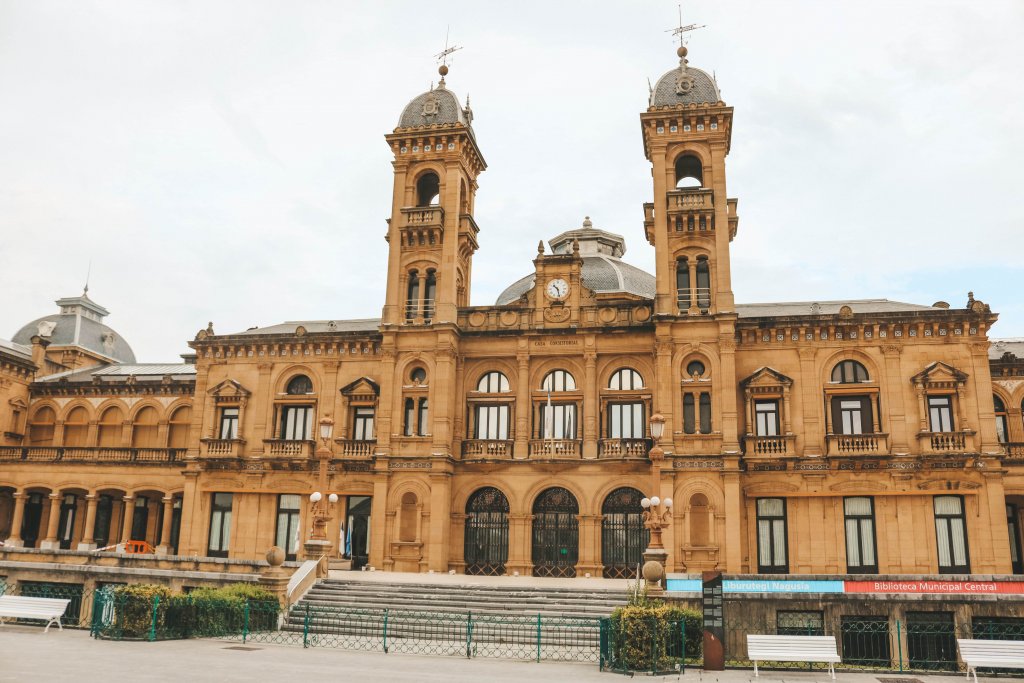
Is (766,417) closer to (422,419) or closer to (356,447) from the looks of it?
(422,419)

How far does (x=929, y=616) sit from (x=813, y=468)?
43.4 ft

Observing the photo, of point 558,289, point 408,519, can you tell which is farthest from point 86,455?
point 558,289

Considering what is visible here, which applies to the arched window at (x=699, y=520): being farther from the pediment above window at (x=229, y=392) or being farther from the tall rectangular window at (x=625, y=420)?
the pediment above window at (x=229, y=392)

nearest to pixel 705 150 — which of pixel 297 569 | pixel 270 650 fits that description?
pixel 297 569

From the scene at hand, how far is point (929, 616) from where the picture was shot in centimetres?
2533

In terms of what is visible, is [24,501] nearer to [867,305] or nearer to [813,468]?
[813,468]

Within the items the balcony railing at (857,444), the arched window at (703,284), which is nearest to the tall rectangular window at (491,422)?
the arched window at (703,284)

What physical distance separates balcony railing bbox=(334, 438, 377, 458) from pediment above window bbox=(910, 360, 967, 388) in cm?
2611

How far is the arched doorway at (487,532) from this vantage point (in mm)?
40406

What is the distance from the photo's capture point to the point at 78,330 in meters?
62.2

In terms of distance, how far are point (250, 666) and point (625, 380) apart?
2539 centimetres

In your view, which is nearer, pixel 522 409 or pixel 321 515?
pixel 321 515

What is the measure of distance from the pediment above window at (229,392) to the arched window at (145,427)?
10.1 meters

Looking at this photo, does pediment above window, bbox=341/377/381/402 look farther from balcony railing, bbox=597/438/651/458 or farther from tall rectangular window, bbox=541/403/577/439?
balcony railing, bbox=597/438/651/458
